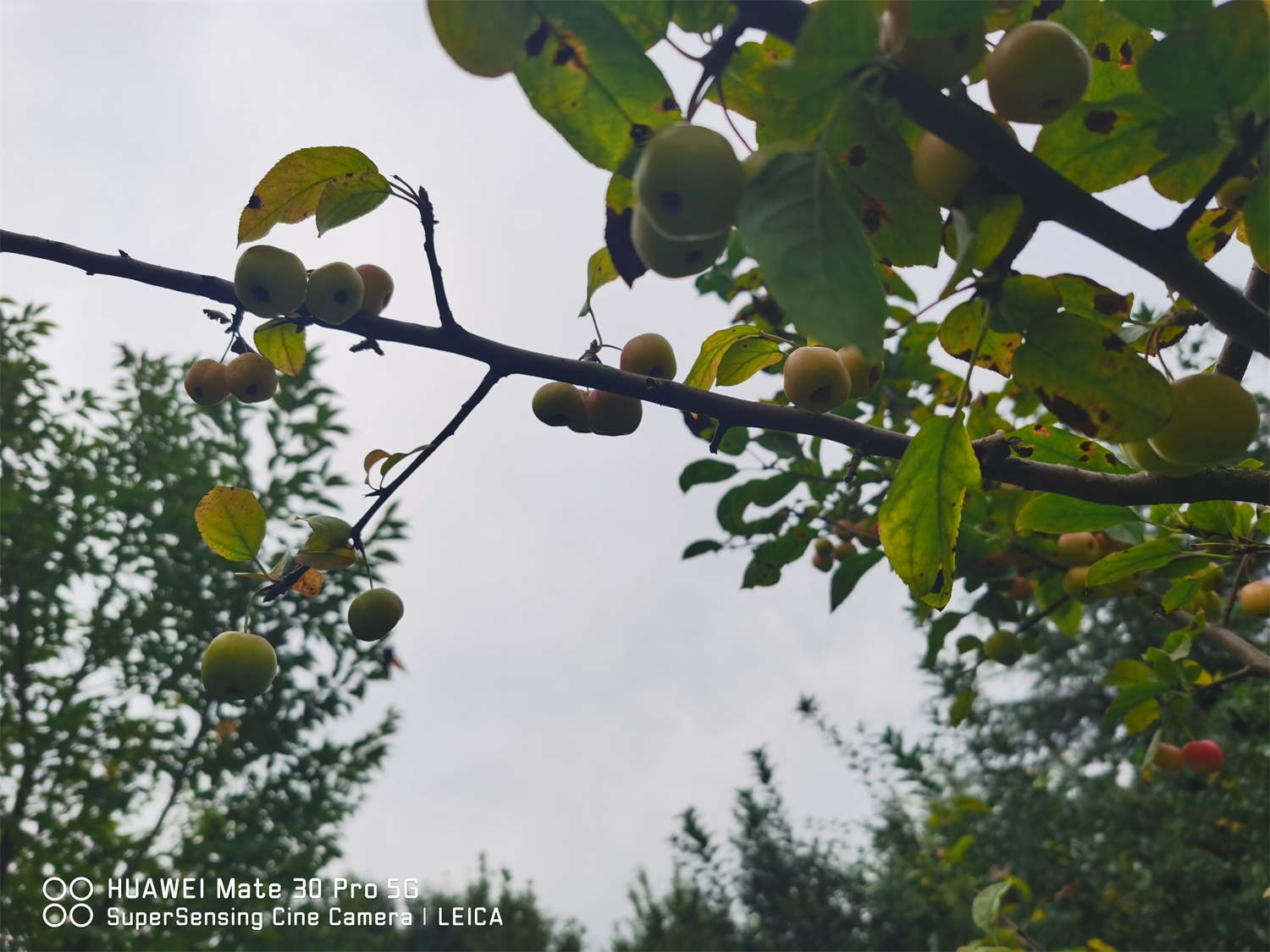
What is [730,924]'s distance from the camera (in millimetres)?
9359

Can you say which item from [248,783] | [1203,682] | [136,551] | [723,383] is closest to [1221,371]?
[723,383]

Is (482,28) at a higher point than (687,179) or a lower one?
higher

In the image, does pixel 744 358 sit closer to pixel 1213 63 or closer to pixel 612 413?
pixel 612 413

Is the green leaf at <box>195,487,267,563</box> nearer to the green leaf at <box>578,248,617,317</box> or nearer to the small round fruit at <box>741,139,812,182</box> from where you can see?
the green leaf at <box>578,248,617,317</box>

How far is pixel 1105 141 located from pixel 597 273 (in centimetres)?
50

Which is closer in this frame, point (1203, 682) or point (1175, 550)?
point (1175, 550)

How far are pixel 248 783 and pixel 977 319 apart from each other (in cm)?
624

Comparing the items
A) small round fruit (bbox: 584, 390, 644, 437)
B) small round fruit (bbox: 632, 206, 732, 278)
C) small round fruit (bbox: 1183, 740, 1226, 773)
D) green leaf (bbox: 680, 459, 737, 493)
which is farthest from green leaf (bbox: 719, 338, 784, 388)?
small round fruit (bbox: 1183, 740, 1226, 773)

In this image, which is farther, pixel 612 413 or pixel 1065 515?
pixel 1065 515

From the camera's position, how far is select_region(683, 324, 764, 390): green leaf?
3.37 feet

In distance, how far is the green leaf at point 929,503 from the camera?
82 centimetres

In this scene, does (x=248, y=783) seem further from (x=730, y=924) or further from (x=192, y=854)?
(x=730, y=924)

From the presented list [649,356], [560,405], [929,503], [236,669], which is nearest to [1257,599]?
[929,503]

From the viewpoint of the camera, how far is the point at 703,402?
2.88ft
